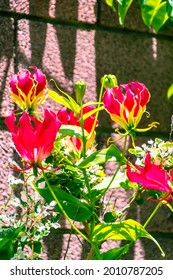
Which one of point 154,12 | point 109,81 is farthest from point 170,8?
point 109,81

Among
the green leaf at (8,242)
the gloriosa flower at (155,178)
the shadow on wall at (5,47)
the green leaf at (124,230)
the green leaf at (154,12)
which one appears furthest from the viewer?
the shadow on wall at (5,47)

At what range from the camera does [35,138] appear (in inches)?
60.2

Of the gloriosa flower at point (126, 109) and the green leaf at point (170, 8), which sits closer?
the gloriosa flower at point (126, 109)

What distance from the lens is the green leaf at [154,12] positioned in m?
2.20

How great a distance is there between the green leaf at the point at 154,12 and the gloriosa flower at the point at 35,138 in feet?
2.58

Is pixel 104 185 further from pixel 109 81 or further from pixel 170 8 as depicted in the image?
pixel 170 8

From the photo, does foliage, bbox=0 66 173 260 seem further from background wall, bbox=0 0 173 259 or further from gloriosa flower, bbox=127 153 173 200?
background wall, bbox=0 0 173 259

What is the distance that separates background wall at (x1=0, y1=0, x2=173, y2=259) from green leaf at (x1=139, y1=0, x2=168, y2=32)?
398mm

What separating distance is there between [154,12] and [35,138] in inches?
33.5

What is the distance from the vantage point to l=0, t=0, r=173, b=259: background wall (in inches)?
96.2

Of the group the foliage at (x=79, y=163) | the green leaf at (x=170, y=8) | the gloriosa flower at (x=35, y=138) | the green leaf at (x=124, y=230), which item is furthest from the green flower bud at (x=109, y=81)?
the green leaf at (x=170, y=8)

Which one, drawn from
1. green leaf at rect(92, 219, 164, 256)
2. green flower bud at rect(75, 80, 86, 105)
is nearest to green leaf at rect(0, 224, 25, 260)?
green leaf at rect(92, 219, 164, 256)

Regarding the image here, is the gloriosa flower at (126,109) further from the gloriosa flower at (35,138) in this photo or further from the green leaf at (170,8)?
the green leaf at (170,8)

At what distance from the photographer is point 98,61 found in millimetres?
2582
